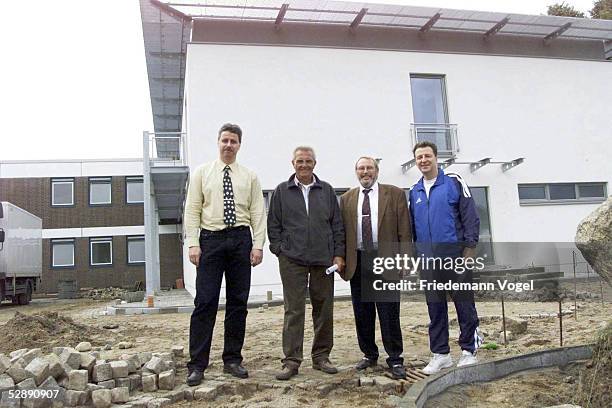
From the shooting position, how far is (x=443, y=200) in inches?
165

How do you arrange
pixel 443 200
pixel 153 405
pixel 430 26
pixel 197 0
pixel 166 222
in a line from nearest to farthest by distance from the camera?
pixel 153 405
pixel 443 200
pixel 197 0
pixel 430 26
pixel 166 222

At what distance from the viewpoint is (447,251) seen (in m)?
4.13

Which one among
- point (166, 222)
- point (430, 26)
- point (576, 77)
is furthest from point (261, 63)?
point (166, 222)

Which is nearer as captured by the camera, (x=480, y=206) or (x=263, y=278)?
(x=263, y=278)

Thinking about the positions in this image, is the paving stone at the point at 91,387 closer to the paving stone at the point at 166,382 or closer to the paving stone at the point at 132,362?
the paving stone at the point at 132,362

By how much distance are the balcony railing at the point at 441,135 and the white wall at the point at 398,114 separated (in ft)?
0.81

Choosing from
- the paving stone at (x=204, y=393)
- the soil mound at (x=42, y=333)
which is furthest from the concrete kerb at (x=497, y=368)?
the soil mound at (x=42, y=333)

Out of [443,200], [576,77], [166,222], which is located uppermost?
[576,77]

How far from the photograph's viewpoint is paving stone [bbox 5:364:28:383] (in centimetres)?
355

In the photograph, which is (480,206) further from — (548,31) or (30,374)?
(30,374)

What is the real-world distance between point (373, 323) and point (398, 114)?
9.28m

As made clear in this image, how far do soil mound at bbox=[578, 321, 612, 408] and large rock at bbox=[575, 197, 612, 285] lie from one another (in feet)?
1.37

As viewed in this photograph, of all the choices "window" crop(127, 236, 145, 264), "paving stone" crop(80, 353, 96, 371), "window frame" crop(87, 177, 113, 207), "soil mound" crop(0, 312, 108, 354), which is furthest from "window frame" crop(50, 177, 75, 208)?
"paving stone" crop(80, 353, 96, 371)

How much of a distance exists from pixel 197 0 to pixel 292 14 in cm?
228
